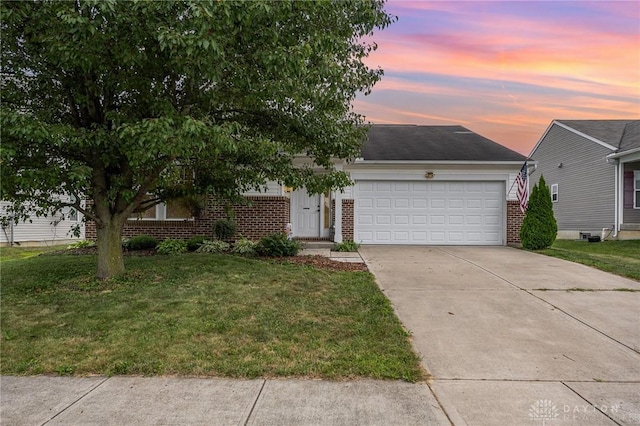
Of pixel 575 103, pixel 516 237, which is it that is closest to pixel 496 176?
pixel 516 237

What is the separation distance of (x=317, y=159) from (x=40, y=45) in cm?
504

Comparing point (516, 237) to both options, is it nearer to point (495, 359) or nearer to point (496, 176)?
point (496, 176)

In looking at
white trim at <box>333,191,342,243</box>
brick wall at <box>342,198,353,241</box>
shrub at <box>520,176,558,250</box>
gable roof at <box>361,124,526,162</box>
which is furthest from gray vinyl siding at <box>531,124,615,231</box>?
white trim at <box>333,191,342,243</box>

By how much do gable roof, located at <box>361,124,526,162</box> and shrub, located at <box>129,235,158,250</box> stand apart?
7200mm

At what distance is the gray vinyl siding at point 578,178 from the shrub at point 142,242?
18.9m

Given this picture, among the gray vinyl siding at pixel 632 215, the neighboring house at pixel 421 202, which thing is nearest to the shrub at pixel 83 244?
the neighboring house at pixel 421 202

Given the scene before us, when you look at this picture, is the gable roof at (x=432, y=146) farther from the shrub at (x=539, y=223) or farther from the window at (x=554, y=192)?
the window at (x=554, y=192)

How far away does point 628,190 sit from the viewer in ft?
56.5

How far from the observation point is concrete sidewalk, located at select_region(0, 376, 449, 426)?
284 centimetres

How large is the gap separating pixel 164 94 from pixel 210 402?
506 cm

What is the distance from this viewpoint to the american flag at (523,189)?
12.2 m

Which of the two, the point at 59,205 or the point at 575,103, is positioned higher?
the point at 575,103

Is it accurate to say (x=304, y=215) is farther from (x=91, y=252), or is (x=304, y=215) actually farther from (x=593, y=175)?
(x=593, y=175)

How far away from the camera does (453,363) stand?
387cm
